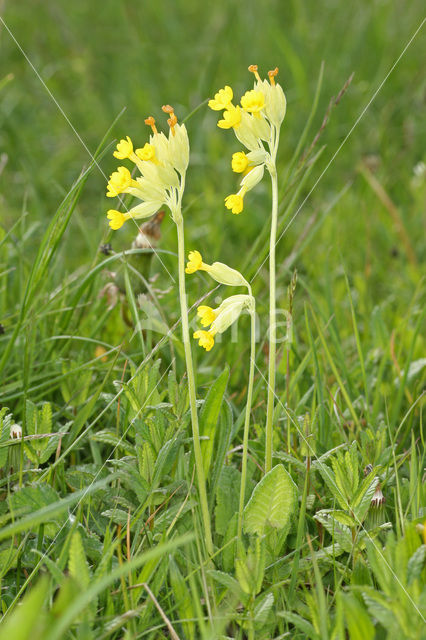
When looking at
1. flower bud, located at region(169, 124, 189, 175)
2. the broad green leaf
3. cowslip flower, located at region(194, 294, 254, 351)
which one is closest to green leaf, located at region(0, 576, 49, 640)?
the broad green leaf

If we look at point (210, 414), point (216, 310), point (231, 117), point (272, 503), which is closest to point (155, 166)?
point (231, 117)

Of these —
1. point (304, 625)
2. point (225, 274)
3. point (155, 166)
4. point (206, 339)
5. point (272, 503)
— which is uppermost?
point (155, 166)

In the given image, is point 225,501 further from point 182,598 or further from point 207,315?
point 207,315

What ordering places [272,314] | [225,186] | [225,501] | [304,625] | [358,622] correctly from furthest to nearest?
1. [225,186]
2. [225,501]
3. [272,314]
4. [304,625]
5. [358,622]

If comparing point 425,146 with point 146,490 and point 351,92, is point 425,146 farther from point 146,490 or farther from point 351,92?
point 146,490

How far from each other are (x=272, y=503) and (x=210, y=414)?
0.74 feet

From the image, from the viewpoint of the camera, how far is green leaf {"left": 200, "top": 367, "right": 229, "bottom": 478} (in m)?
1.39

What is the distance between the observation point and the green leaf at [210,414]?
4.56ft

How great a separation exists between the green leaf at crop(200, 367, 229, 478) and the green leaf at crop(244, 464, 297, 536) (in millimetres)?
170

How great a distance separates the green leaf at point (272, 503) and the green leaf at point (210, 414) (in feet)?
0.56

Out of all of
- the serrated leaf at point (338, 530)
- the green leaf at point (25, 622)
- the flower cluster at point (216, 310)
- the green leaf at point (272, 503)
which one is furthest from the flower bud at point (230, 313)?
the green leaf at point (25, 622)

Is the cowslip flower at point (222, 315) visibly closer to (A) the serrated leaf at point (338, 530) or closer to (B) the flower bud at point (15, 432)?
(A) the serrated leaf at point (338, 530)

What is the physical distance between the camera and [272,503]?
129cm

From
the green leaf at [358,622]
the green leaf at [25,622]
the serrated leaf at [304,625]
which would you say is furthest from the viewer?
the serrated leaf at [304,625]
